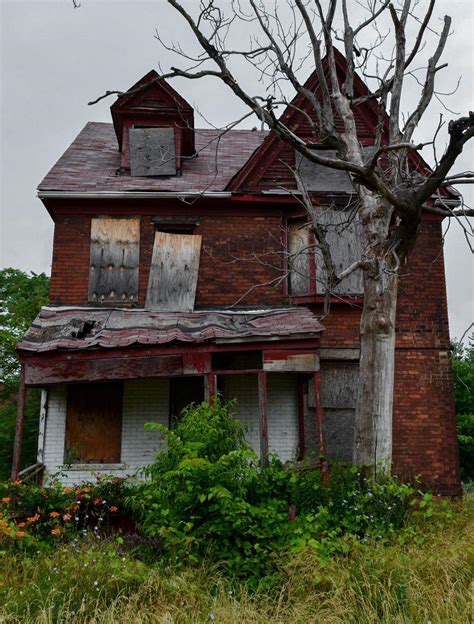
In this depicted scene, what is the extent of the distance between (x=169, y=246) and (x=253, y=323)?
9.79ft

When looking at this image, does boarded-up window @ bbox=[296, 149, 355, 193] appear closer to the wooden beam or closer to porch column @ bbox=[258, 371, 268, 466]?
the wooden beam

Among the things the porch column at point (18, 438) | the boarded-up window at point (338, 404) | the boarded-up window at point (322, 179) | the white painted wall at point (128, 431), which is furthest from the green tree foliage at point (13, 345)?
the boarded-up window at point (322, 179)

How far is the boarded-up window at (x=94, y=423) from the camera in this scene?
10.8 m

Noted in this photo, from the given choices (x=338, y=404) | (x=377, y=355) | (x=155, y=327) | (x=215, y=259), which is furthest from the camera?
(x=215, y=259)

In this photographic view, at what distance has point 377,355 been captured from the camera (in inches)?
333

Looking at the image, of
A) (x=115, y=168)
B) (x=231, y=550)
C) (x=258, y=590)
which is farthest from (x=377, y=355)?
(x=115, y=168)

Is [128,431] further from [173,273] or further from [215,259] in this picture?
[215,259]

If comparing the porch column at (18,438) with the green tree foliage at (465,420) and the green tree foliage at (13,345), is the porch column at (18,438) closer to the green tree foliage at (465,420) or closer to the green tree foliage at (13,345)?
the green tree foliage at (13,345)

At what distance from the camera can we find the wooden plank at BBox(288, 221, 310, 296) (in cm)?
1194

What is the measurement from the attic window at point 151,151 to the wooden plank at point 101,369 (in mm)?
5374

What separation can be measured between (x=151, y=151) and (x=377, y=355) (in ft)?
24.6

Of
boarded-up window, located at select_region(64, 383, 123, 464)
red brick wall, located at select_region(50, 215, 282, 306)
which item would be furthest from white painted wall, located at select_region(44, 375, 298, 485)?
red brick wall, located at select_region(50, 215, 282, 306)

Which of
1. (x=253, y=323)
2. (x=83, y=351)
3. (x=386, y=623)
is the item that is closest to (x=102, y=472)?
(x=83, y=351)

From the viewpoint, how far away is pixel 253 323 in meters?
9.95
